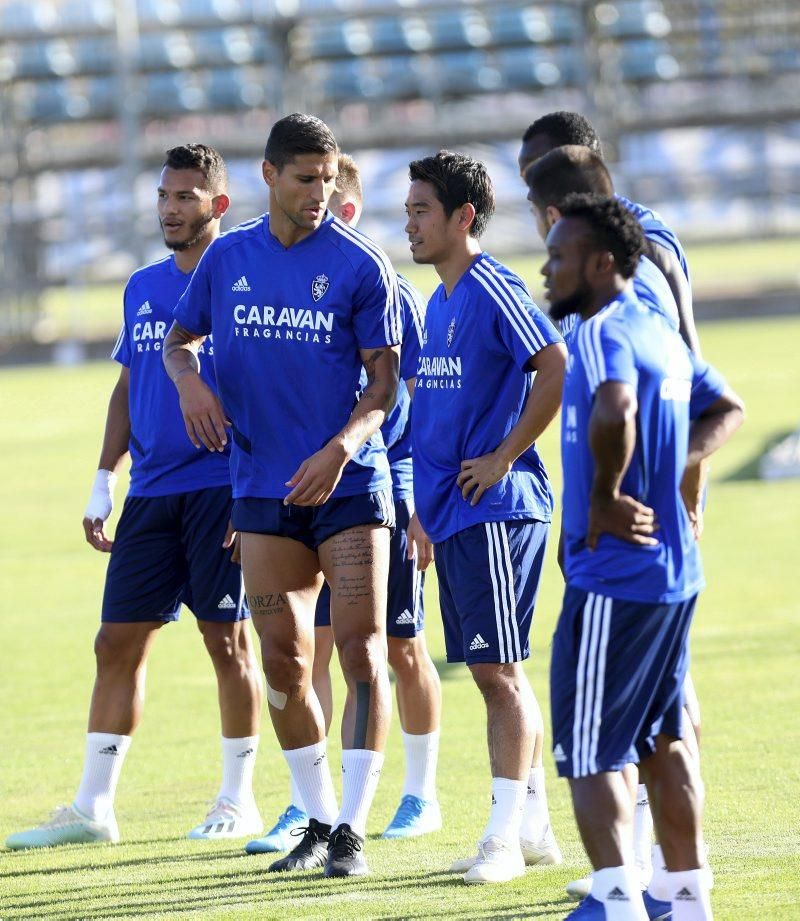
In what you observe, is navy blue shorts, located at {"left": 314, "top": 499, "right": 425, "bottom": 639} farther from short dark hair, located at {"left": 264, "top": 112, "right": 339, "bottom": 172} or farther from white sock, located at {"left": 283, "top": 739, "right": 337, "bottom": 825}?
short dark hair, located at {"left": 264, "top": 112, "right": 339, "bottom": 172}

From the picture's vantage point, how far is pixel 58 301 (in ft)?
239

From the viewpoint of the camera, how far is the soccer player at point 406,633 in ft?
21.3

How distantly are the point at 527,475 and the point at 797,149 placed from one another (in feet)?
268

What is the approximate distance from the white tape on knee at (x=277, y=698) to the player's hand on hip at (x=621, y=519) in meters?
1.95

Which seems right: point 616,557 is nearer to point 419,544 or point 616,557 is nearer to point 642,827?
point 642,827

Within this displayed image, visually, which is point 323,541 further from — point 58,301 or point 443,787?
point 58,301

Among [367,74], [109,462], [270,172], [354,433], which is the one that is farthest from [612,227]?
[367,74]

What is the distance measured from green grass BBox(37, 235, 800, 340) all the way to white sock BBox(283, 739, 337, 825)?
41.9 m

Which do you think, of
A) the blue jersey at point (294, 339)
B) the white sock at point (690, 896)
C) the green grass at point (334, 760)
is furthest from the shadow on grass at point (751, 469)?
the white sock at point (690, 896)

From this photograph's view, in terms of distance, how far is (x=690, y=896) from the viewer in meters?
4.48

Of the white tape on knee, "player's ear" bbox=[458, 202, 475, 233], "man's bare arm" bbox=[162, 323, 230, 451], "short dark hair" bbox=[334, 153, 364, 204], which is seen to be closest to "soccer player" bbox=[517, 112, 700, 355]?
"player's ear" bbox=[458, 202, 475, 233]

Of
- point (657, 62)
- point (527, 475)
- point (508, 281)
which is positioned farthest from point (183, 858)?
point (657, 62)

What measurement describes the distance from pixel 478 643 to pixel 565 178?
5.02 feet

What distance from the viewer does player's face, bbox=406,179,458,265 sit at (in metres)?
5.92
